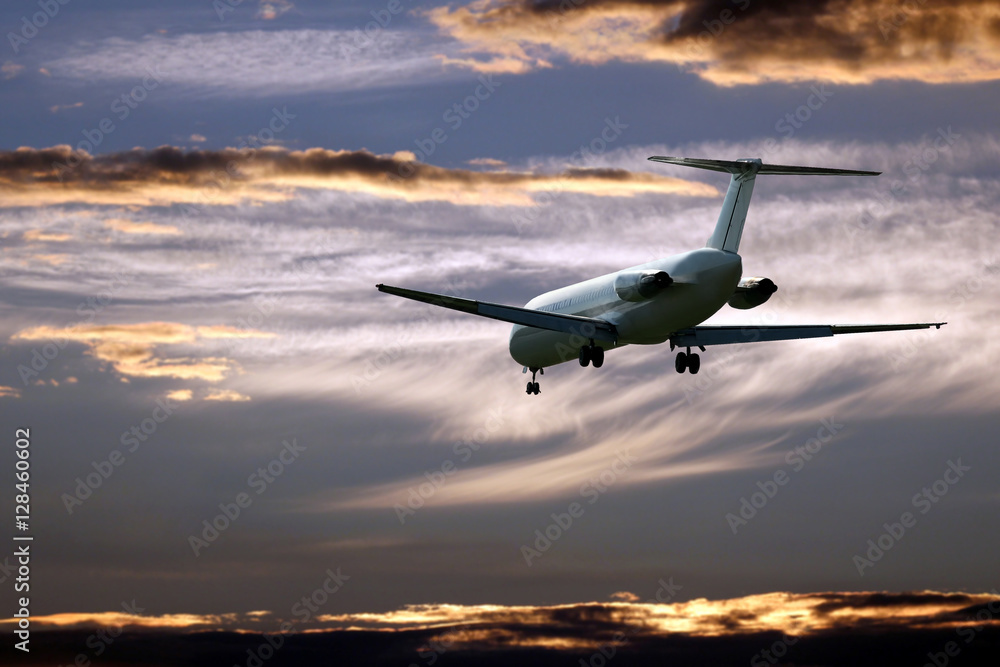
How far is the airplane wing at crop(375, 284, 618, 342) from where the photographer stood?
184 ft

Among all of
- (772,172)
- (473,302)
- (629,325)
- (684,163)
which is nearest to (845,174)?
(772,172)

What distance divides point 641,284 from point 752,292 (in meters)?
5.02

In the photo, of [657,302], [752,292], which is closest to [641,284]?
[657,302]

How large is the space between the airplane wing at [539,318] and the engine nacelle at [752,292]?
5.06m

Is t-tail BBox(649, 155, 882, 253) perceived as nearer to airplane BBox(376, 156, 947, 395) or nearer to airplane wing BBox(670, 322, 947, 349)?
airplane BBox(376, 156, 947, 395)

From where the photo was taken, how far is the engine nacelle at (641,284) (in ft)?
179

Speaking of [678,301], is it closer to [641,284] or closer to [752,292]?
[641,284]

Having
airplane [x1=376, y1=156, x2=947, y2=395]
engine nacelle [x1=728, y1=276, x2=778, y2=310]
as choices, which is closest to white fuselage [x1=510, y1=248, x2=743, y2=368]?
airplane [x1=376, y1=156, x2=947, y2=395]

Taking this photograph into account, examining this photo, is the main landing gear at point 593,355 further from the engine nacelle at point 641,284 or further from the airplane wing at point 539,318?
the engine nacelle at point 641,284

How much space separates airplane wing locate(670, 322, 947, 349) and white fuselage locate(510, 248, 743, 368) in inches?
51.8

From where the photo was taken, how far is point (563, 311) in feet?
206

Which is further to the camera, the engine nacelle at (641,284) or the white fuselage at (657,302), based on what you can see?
the engine nacelle at (641,284)

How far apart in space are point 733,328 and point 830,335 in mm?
4218

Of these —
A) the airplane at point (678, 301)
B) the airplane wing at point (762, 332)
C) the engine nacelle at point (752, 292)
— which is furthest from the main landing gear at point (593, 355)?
the engine nacelle at point (752, 292)
